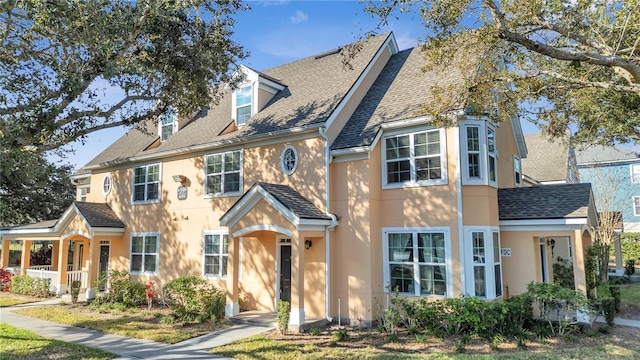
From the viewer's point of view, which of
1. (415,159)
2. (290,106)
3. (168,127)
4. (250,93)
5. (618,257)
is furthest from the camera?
(618,257)

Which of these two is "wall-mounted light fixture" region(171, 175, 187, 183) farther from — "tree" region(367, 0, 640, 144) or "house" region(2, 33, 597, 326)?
"tree" region(367, 0, 640, 144)

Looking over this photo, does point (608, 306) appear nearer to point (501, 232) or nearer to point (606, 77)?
point (501, 232)

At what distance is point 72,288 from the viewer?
53.6 ft

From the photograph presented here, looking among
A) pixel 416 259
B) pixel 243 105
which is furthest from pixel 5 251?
pixel 416 259

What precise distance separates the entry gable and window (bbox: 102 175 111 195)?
10.00 m

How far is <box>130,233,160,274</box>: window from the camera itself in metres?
17.0

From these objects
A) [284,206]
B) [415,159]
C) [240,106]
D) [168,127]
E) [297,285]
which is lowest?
[297,285]

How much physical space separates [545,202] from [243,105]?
11.5 metres

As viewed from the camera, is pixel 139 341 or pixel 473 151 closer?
pixel 139 341

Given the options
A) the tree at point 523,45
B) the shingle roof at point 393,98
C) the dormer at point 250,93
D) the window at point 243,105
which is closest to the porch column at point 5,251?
the dormer at point 250,93

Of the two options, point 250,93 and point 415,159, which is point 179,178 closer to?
point 250,93

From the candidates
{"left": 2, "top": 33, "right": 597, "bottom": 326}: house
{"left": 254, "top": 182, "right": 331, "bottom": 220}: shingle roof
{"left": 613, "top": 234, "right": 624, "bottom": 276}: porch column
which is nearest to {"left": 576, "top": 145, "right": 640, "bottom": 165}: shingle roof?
{"left": 613, "top": 234, "right": 624, "bottom": 276}: porch column

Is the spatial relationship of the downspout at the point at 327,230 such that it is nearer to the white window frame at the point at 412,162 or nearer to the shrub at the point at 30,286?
the white window frame at the point at 412,162

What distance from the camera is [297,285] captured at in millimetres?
11016
